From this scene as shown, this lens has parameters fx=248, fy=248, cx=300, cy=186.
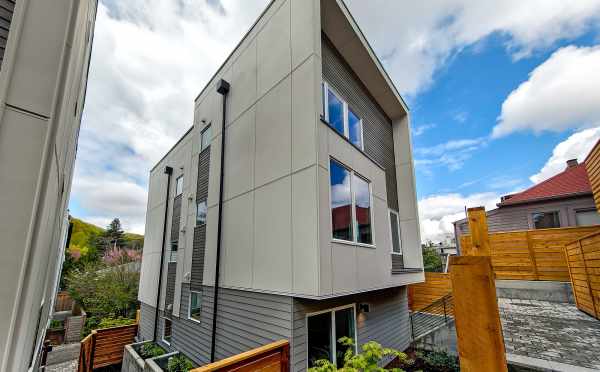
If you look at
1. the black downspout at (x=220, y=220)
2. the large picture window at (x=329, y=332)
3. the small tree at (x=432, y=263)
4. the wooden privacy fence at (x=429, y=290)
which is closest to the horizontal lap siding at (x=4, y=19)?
the large picture window at (x=329, y=332)

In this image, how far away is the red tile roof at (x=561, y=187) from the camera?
43.7 ft

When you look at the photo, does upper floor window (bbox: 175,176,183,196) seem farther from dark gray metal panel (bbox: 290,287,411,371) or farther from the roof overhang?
dark gray metal panel (bbox: 290,287,411,371)

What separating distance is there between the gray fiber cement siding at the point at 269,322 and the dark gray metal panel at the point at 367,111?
12.5 ft

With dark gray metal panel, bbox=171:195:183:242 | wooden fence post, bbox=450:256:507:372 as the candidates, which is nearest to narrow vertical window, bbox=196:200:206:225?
dark gray metal panel, bbox=171:195:183:242

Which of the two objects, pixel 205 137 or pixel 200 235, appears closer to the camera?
pixel 200 235

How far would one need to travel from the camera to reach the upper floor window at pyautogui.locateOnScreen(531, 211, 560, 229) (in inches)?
543

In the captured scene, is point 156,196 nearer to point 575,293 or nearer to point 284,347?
point 284,347

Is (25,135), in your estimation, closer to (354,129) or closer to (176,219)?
(354,129)

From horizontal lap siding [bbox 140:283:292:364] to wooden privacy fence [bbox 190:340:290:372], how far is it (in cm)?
41

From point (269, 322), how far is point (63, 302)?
2173 cm

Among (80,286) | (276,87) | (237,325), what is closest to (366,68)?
(276,87)

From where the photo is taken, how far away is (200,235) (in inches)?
347

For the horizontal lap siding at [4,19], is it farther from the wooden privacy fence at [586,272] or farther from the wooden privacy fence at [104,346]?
the wooden privacy fence at [104,346]

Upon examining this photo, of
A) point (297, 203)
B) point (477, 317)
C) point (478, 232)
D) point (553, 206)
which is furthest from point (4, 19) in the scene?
point (553, 206)
